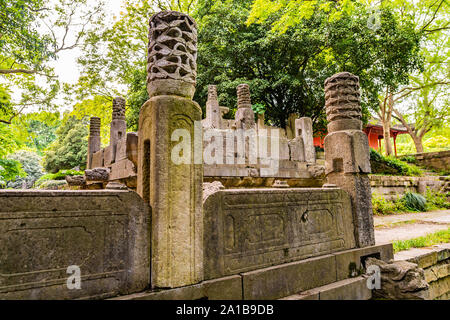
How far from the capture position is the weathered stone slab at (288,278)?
2439 mm

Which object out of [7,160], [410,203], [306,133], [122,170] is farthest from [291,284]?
[410,203]

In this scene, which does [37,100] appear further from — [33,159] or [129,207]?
[33,159]

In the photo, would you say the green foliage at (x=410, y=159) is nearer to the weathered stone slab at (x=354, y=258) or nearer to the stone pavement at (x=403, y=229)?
the stone pavement at (x=403, y=229)

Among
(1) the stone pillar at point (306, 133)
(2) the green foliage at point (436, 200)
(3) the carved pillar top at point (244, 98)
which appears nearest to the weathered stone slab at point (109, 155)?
(3) the carved pillar top at point (244, 98)

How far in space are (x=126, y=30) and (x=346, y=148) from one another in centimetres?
1899

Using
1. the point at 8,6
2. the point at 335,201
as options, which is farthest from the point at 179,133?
the point at 8,6

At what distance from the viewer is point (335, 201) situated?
336cm

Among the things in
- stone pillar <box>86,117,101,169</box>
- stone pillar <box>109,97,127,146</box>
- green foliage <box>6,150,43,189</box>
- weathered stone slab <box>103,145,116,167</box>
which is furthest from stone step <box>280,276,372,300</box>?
green foliage <box>6,150,43,189</box>

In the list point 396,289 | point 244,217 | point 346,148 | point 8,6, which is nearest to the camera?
point 244,217

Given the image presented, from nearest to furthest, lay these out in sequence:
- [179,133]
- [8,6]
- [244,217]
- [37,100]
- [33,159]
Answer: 1. [179,133]
2. [244,217]
3. [8,6]
4. [37,100]
5. [33,159]

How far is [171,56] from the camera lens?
2.27 m

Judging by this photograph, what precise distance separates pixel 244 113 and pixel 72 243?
7.82m

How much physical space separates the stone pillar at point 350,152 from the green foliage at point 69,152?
23629 millimetres

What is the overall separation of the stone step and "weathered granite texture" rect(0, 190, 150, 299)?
1514mm
